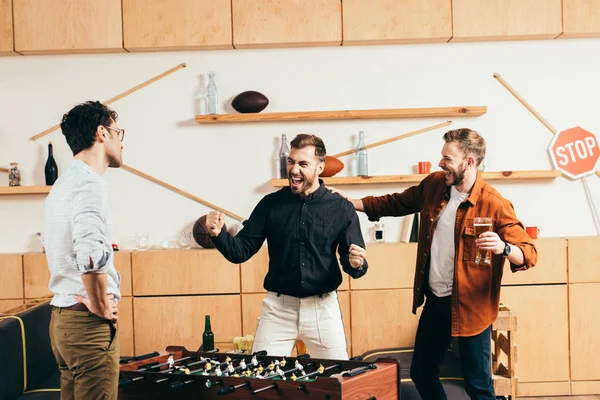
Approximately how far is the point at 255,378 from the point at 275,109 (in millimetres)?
2848

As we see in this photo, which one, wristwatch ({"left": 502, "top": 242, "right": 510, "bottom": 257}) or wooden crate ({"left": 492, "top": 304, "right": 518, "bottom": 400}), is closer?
wristwatch ({"left": 502, "top": 242, "right": 510, "bottom": 257})

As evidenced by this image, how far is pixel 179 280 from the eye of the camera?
188 inches

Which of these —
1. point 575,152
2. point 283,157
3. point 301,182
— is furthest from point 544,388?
point 301,182

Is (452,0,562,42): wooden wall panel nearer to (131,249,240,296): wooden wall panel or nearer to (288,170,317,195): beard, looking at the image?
(288,170,317,195): beard

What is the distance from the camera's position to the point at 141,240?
504 centimetres

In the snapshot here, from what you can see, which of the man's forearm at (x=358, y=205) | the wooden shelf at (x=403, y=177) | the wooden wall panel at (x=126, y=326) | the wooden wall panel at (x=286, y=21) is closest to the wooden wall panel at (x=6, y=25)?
the wooden wall panel at (x=286, y=21)

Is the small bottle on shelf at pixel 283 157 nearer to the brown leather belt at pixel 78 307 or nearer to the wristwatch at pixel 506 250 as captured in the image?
the wristwatch at pixel 506 250

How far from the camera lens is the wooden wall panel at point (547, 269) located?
4.68 metres

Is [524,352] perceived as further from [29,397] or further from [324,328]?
[29,397]

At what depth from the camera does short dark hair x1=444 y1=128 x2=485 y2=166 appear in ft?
11.0

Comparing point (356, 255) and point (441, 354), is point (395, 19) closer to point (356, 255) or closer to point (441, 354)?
point (356, 255)

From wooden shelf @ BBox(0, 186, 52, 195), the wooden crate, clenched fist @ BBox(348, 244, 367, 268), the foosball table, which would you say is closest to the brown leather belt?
the foosball table

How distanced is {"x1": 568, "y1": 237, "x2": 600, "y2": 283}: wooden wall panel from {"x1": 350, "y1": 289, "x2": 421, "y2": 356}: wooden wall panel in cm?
108

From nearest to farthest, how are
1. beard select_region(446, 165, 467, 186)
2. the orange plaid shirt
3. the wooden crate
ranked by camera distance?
the orange plaid shirt, beard select_region(446, 165, 467, 186), the wooden crate
